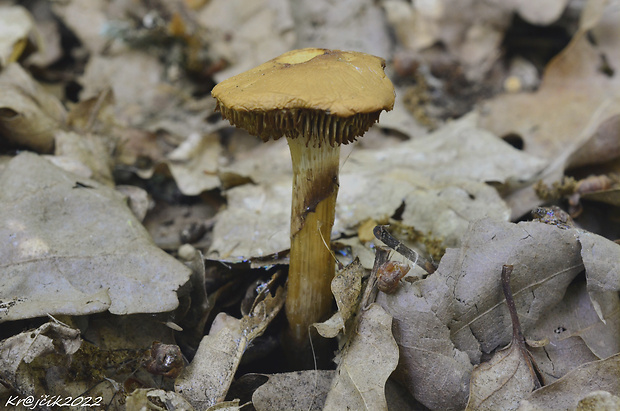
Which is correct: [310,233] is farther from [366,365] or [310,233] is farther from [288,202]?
[288,202]

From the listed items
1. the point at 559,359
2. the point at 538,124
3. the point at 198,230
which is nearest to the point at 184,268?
the point at 198,230

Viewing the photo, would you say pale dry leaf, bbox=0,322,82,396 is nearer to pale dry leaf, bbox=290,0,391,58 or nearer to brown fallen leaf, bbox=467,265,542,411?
brown fallen leaf, bbox=467,265,542,411

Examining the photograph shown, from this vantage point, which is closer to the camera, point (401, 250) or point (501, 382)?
point (501, 382)

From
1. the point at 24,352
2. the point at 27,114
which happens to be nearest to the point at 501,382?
the point at 24,352

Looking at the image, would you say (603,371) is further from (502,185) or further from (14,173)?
(14,173)

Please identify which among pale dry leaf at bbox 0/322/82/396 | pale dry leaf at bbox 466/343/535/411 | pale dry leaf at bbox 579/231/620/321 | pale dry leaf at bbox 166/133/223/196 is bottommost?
pale dry leaf at bbox 166/133/223/196

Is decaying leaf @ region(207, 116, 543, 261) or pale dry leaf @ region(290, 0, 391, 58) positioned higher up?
pale dry leaf @ region(290, 0, 391, 58)

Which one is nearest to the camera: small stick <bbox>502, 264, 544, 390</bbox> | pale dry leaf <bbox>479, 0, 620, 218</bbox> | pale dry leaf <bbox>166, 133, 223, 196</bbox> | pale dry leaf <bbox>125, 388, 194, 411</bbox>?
pale dry leaf <bbox>125, 388, 194, 411</bbox>

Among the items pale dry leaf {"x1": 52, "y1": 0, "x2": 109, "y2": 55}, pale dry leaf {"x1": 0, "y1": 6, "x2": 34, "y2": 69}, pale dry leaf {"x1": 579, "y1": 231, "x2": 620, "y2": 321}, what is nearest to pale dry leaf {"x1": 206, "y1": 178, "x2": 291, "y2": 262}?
pale dry leaf {"x1": 579, "y1": 231, "x2": 620, "y2": 321}
